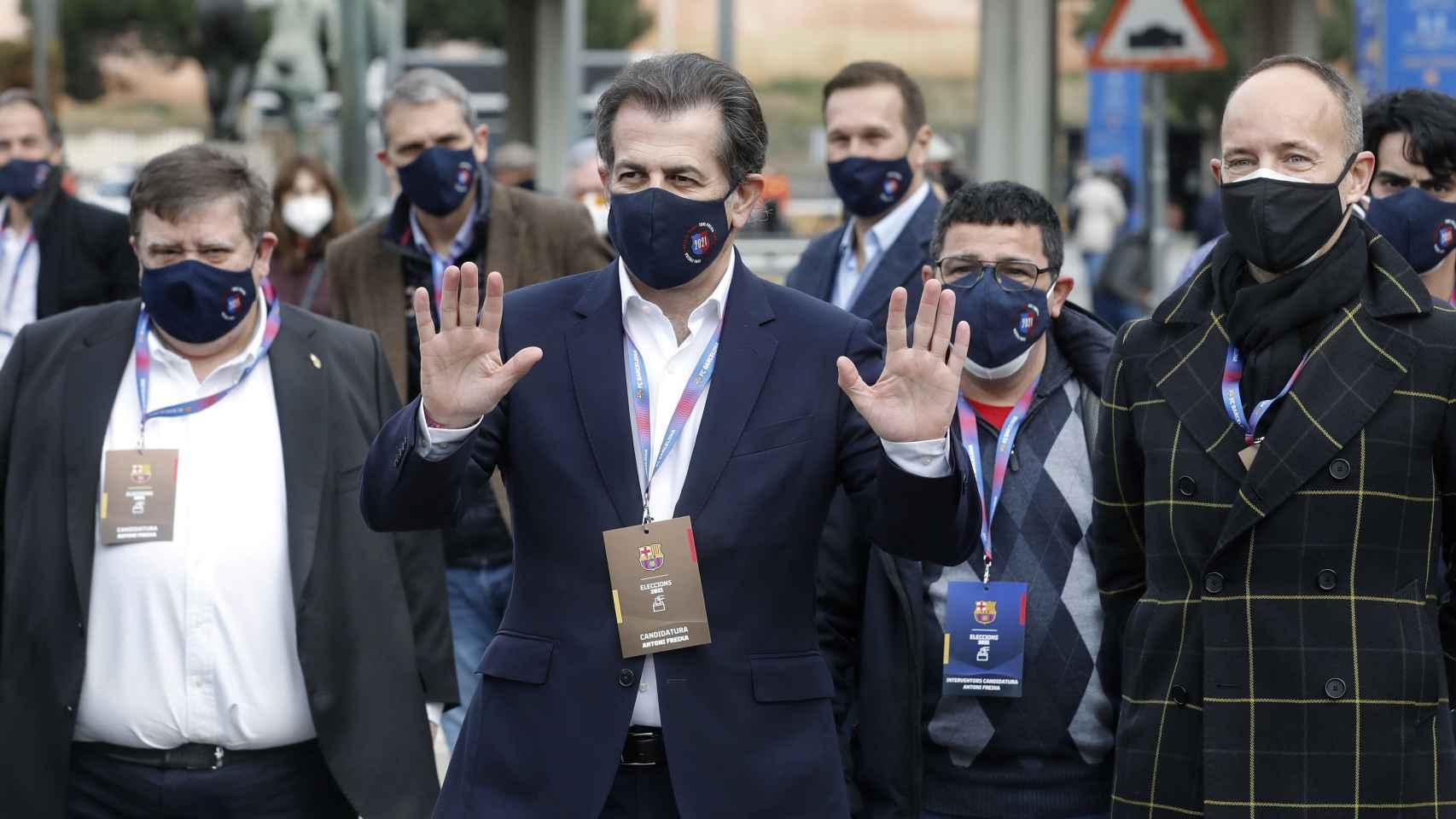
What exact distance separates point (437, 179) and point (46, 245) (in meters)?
2.18

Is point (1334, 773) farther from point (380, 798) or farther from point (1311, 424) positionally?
point (380, 798)

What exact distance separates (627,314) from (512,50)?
1954 centimetres

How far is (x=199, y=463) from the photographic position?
472 centimetres

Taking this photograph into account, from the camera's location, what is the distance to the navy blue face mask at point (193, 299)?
480cm

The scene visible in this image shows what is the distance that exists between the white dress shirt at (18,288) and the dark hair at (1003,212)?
4.27 meters

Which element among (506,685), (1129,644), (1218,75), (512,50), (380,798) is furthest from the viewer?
(1218,75)

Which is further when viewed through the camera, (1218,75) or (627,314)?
(1218,75)

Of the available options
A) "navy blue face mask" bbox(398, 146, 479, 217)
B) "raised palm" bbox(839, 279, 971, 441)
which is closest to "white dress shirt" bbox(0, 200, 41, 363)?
"navy blue face mask" bbox(398, 146, 479, 217)

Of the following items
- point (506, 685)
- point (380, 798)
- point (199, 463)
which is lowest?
point (380, 798)

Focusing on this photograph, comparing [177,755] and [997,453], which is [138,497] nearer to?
[177,755]

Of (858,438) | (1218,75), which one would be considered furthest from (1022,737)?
(1218,75)

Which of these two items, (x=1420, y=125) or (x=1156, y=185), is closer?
(x=1420, y=125)

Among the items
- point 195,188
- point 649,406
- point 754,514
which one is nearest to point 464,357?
point 649,406

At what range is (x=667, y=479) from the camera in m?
3.61
